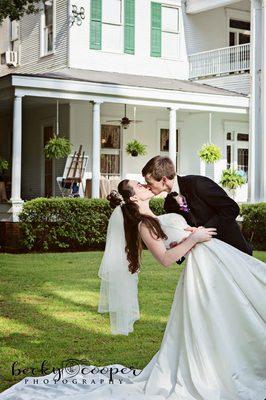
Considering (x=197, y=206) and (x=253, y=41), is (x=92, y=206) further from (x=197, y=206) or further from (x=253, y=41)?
(x=197, y=206)

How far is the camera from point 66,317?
8.80 m

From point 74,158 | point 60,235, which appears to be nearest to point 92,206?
point 60,235

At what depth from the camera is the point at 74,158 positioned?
61.7 ft

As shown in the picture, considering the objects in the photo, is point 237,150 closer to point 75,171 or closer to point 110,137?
point 110,137

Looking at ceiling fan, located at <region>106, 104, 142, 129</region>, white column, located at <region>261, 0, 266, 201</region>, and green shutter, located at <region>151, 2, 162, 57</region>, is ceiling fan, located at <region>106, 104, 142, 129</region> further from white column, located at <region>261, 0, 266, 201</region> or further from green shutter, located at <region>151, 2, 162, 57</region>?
white column, located at <region>261, 0, 266, 201</region>

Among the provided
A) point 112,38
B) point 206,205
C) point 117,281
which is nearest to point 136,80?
point 112,38

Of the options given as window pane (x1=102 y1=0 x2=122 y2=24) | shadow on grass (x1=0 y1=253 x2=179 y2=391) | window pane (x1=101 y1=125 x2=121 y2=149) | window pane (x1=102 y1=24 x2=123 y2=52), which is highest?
window pane (x1=102 y1=0 x2=122 y2=24)

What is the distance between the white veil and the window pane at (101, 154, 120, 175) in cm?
1549

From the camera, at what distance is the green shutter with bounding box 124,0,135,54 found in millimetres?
21578

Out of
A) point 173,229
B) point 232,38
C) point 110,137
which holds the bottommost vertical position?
point 173,229

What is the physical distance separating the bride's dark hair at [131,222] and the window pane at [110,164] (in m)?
15.6

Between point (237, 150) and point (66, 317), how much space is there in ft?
49.1

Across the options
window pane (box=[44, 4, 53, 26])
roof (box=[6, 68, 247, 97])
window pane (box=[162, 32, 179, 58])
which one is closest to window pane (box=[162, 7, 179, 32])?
window pane (box=[162, 32, 179, 58])

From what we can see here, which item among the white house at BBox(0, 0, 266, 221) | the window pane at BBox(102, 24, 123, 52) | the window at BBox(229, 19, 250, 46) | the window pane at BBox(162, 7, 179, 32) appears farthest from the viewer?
the window at BBox(229, 19, 250, 46)
